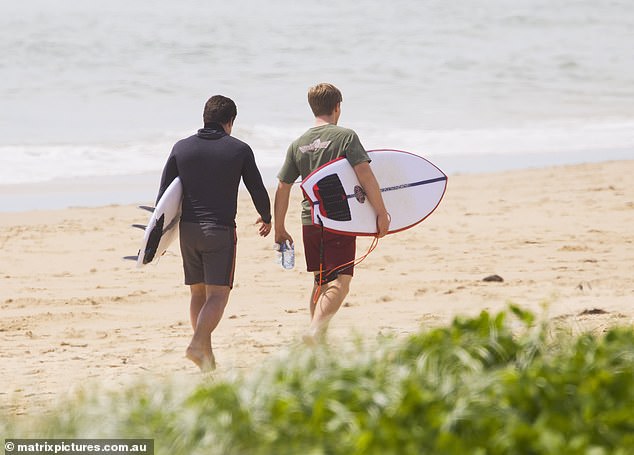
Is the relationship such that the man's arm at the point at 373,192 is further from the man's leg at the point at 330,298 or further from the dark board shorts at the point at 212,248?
the dark board shorts at the point at 212,248

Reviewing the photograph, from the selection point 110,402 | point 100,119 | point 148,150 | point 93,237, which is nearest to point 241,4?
point 100,119

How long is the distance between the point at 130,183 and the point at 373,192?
9991 mm

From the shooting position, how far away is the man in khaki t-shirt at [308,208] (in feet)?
20.4

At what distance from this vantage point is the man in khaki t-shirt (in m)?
6.21

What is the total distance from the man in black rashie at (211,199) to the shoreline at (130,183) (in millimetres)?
7744

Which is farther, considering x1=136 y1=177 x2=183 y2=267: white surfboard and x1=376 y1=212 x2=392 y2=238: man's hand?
x1=376 y1=212 x2=392 y2=238: man's hand

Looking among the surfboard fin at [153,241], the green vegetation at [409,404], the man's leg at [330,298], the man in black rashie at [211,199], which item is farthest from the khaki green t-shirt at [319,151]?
the green vegetation at [409,404]

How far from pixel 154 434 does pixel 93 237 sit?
8.09 m

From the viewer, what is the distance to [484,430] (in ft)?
11.5

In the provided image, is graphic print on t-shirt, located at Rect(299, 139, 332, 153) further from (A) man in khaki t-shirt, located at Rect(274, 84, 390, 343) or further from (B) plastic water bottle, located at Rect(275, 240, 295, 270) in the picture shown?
(B) plastic water bottle, located at Rect(275, 240, 295, 270)

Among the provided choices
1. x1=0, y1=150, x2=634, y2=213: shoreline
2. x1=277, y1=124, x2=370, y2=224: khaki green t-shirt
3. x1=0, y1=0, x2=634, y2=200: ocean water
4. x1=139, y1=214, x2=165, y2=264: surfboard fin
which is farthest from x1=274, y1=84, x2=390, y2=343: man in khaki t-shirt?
x1=0, y1=0, x2=634, y2=200: ocean water

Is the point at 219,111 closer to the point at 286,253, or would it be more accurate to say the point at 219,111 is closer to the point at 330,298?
the point at 286,253

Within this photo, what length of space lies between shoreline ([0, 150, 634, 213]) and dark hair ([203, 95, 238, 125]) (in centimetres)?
773

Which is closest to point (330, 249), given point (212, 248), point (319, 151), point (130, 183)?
point (319, 151)
